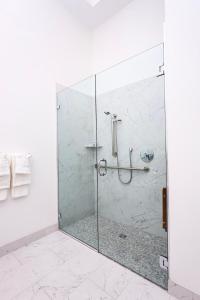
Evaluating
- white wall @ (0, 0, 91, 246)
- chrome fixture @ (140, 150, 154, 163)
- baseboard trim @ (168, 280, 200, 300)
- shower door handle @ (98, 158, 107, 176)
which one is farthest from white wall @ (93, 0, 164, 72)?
baseboard trim @ (168, 280, 200, 300)

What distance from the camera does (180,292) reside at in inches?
47.4

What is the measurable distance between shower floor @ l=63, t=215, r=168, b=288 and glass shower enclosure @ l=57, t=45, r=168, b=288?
0.4 inches

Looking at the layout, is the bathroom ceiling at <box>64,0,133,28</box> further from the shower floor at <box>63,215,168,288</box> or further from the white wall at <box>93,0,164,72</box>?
the shower floor at <box>63,215,168,288</box>

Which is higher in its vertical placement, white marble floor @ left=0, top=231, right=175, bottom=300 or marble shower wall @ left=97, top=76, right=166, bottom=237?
marble shower wall @ left=97, top=76, right=166, bottom=237

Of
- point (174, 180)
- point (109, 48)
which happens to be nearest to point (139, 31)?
point (109, 48)

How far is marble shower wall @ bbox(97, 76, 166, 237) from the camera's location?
6.16 ft

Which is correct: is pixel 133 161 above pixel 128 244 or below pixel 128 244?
above

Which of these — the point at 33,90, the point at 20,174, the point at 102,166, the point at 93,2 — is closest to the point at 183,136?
the point at 102,166

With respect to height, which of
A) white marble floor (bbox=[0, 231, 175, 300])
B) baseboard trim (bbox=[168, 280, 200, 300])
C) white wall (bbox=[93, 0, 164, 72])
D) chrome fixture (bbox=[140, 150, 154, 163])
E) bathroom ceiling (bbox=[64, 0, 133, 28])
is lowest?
white marble floor (bbox=[0, 231, 175, 300])

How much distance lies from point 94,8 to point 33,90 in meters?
1.54

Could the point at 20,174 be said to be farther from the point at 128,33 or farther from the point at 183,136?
the point at 128,33

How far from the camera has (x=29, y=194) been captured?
6.60 ft

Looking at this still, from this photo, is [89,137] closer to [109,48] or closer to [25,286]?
Result: [109,48]

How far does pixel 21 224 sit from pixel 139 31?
9.41ft
